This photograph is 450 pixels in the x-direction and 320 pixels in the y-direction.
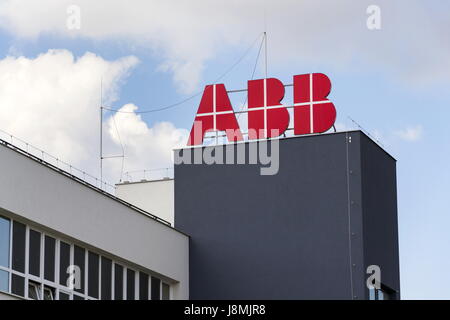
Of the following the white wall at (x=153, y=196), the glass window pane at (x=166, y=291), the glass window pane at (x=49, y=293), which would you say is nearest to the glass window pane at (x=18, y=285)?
the glass window pane at (x=49, y=293)

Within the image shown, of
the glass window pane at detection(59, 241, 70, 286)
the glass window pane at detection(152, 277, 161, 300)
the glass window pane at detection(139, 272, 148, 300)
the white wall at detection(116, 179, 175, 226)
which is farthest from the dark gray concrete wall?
the glass window pane at detection(59, 241, 70, 286)

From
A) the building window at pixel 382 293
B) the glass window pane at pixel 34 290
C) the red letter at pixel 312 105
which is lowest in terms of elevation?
the glass window pane at pixel 34 290

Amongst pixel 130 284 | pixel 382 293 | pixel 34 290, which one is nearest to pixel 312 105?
pixel 382 293

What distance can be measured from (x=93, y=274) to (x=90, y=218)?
65.8 inches

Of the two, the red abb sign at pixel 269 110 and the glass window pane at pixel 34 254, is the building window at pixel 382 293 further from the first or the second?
the glass window pane at pixel 34 254

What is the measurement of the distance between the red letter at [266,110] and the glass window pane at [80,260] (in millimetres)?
8628

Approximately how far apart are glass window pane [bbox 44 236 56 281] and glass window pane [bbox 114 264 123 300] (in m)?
3.46

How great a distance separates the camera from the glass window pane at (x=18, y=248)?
28.7 m

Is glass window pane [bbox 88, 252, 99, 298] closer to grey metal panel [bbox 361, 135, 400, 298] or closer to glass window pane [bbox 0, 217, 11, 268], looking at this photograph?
glass window pane [bbox 0, 217, 11, 268]

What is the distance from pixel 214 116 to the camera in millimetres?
39219

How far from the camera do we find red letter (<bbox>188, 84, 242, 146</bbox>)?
127ft

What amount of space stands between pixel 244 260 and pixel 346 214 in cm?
377

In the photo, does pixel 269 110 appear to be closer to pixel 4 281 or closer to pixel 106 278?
pixel 106 278
